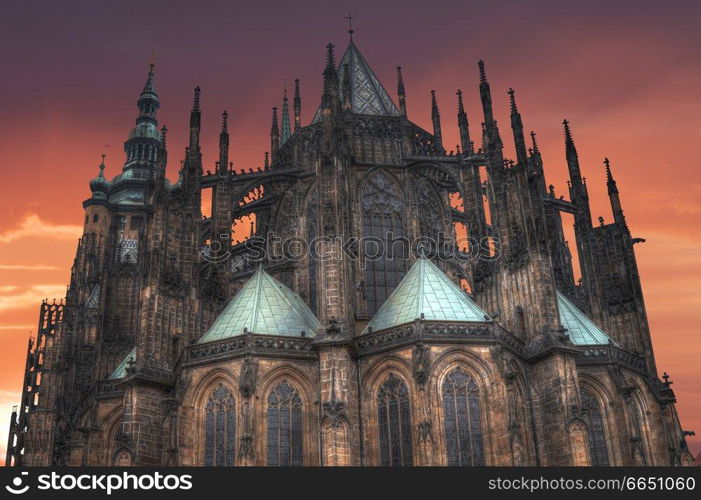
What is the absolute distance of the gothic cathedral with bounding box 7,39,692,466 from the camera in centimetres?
3062

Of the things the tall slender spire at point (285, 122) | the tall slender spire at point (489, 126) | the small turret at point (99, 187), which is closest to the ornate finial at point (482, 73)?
the tall slender spire at point (489, 126)

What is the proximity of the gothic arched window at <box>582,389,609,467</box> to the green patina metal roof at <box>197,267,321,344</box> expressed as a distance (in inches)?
476

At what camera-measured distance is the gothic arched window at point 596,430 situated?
33.3 metres

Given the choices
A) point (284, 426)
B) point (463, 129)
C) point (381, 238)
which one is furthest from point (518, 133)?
point (284, 426)

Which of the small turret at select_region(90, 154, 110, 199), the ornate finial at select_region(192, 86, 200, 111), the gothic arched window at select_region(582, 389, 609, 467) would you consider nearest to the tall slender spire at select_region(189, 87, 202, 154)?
the ornate finial at select_region(192, 86, 200, 111)
